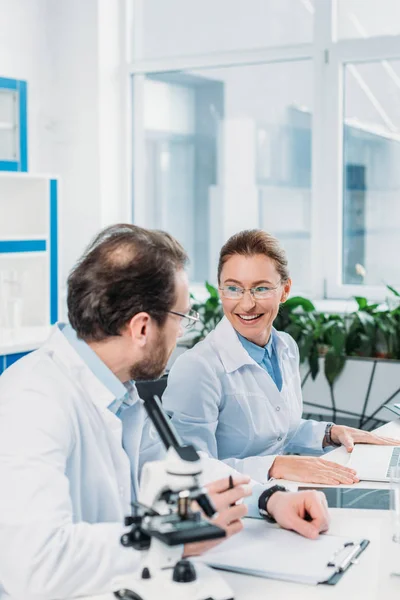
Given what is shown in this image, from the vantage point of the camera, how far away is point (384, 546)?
5.24ft

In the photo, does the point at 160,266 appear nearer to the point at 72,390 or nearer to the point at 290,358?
the point at 72,390

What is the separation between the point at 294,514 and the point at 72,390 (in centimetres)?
50

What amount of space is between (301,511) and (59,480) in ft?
1.80

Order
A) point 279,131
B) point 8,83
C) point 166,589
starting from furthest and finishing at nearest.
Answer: point 279,131 → point 8,83 → point 166,589

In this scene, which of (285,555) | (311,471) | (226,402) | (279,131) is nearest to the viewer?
(285,555)

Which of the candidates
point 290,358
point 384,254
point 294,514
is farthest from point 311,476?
point 384,254

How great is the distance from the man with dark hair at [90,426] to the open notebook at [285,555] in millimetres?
42

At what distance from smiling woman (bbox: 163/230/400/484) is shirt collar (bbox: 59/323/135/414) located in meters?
0.67

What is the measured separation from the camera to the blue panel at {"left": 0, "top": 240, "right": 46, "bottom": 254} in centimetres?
424

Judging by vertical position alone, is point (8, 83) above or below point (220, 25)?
below

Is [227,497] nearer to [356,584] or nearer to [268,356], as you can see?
[356,584]

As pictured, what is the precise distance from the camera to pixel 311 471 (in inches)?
80.9

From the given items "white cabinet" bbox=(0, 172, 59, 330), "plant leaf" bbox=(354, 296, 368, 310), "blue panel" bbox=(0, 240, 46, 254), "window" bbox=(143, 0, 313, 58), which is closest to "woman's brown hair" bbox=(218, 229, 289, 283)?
"plant leaf" bbox=(354, 296, 368, 310)

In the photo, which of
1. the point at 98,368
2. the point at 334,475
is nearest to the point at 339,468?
the point at 334,475
